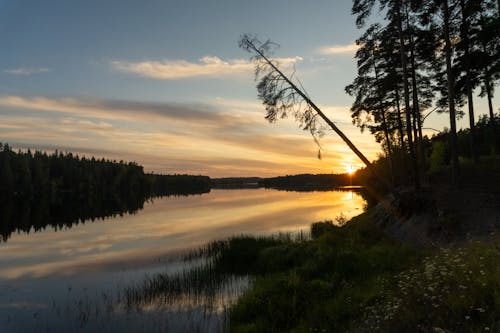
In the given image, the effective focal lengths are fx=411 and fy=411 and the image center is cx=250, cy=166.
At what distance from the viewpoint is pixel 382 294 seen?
36.0ft

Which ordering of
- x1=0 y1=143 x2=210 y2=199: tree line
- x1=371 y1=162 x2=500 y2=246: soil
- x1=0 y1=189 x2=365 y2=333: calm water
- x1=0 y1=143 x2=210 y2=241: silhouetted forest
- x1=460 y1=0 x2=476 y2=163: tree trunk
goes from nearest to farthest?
x1=0 y1=189 x2=365 y2=333: calm water, x1=371 y1=162 x2=500 y2=246: soil, x1=460 y1=0 x2=476 y2=163: tree trunk, x1=0 y1=143 x2=210 y2=241: silhouetted forest, x1=0 y1=143 x2=210 y2=199: tree line

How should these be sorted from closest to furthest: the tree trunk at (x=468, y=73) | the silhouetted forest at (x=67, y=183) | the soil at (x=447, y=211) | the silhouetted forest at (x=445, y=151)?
1. the soil at (x=447, y=211)
2. the tree trunk at (x=468, y=73)
3. the silhouetted forest at (x=445, y=151)
4. the silhouetted forest at (x=67, y=183)

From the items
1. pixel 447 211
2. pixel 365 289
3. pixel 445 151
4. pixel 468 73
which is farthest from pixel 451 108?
pixel 445 151

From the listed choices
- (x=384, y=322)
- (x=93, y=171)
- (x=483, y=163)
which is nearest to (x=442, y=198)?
(x=483, y=163)

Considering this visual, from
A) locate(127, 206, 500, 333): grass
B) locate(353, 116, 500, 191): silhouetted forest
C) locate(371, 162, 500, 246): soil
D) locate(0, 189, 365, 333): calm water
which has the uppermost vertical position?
locate(353, 116, 500, 191): silhouetted forest

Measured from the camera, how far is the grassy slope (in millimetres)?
8172

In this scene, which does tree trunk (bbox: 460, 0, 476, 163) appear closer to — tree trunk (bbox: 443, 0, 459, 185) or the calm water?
tree trunk (bbox: 443, 0, 459, 185)

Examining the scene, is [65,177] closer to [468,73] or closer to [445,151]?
[445,151]

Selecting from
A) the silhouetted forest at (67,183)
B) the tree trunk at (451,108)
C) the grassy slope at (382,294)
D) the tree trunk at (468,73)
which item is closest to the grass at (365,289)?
the grassy slope at (382,294)

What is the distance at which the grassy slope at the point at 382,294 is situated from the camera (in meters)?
8.17

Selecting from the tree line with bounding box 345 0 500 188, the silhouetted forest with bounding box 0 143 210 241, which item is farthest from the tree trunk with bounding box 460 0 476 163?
the silhouetted forest with bounding box 0 143 210 241

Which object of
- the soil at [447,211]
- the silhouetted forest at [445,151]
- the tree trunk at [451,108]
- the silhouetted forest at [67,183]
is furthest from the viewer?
the silhouetted forest at [67,183]

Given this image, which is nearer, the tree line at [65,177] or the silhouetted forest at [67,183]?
the silhouetted forest at [67,183]

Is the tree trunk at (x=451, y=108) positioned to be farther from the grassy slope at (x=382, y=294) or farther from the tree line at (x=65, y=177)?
the tree line at (x=65, y=177)
